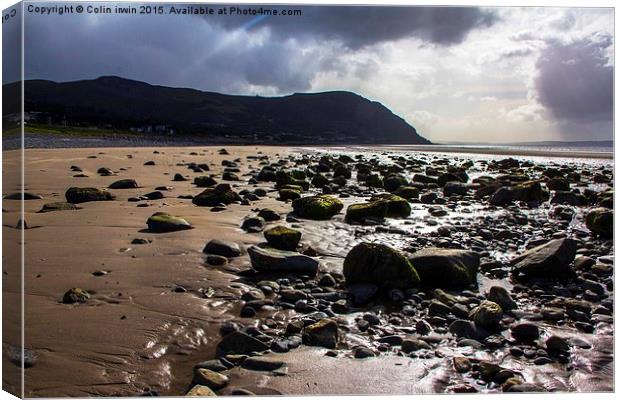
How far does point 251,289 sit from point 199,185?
4820 millimetres

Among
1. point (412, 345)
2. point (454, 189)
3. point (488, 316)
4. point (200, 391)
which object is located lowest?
point (200, 391)

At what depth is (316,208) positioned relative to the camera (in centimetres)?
611

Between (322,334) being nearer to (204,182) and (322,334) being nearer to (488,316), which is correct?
(488,316)

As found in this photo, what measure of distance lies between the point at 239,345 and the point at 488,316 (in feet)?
5.11

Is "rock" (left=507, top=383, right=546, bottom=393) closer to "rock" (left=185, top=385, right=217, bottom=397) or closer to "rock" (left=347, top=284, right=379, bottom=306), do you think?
"rock" (left=347, top=284, right=379, bottom=306)

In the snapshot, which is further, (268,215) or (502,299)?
(268,215)

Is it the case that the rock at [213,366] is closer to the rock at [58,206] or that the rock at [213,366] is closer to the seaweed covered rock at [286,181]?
the rock at [58,206]

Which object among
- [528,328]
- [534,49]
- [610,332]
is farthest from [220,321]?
[534,49]

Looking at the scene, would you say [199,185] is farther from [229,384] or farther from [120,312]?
[229,384]

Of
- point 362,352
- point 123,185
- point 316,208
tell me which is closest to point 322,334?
point 362,352

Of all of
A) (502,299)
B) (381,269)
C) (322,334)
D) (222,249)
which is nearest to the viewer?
(322,334)

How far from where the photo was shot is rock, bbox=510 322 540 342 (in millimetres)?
3133

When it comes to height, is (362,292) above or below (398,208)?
below

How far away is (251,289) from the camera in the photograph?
12.0 feet
